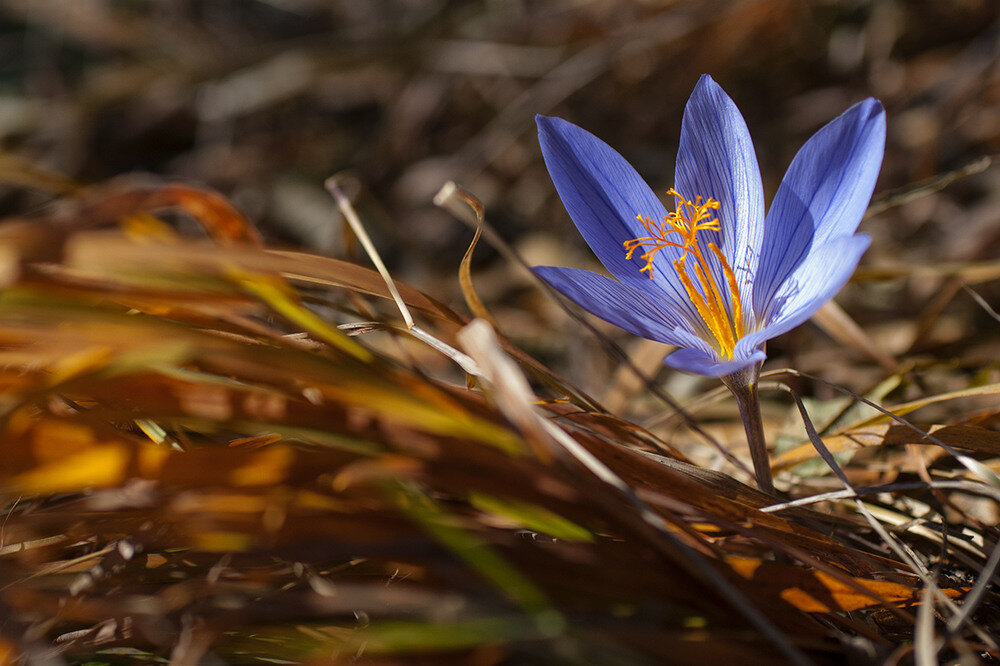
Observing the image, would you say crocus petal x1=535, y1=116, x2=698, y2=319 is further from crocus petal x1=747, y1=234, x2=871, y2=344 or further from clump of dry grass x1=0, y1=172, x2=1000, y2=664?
clump of dry grass x1=0, y1=172, x2=1000, y2=664

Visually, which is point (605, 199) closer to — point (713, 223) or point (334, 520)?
point (713, 223)

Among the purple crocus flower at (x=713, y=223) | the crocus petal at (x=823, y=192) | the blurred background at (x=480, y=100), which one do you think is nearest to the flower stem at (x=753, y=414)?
the purple crocus flower at (x=713, y=223)

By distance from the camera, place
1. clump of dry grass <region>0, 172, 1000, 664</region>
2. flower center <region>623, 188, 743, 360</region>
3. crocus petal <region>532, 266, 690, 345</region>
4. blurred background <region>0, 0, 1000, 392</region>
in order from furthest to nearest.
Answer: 1. blurred background <region>0, 0, 1000, 392</region>
2. flower center <region>623, 188, 743, 360</region>
3. crocus petal <region>532, 266, 690, 345</region>
4. clump of dry grass <region>0, 172, 1000, 664</region>

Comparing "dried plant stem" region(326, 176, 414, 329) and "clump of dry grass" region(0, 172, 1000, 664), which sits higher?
"dried plant stem" region(326, 176, 414, 329)

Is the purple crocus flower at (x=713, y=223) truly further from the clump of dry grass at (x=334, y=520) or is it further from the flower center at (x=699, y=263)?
the clump of dry grass at (x=334, y=520)

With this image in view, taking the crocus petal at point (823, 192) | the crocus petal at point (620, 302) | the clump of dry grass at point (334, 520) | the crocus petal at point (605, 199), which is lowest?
the clump of dry grass at point (334, 520)

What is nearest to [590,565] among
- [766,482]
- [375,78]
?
[766,482]

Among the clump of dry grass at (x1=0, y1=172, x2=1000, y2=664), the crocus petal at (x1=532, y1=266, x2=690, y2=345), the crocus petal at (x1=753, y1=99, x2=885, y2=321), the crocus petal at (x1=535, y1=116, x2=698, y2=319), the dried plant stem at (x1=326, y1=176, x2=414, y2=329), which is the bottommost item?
the clump of dry grass at (x1=0, y1=172, x2=1000, y2=664)

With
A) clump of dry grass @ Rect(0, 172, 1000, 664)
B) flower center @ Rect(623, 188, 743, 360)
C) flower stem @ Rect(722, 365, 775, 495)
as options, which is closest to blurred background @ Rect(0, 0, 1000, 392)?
flower center @ Rect(623, 188, 743, 360)
